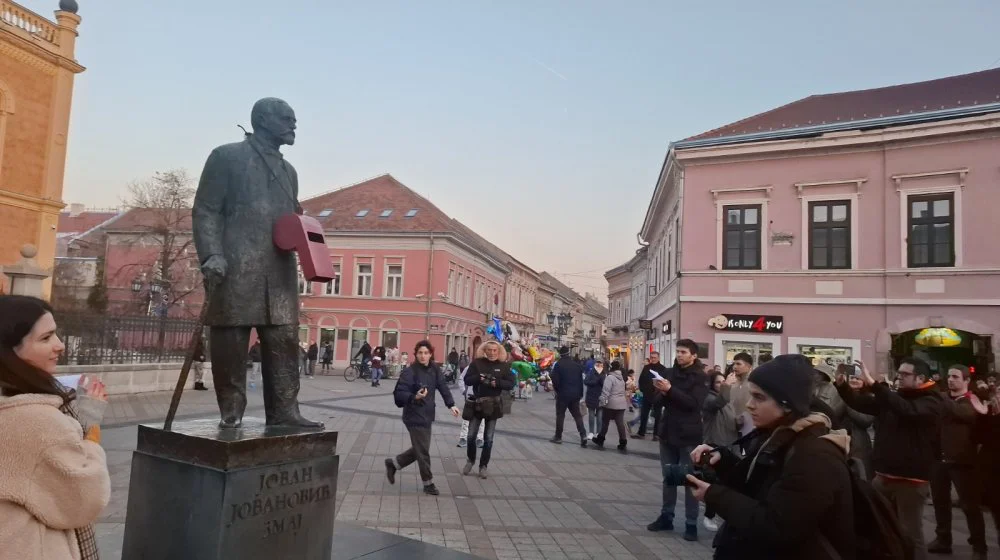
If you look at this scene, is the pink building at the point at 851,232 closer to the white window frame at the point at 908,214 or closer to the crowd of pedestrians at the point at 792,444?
the white window frame at the point at 908,214

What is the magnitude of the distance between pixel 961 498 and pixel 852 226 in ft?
44.1

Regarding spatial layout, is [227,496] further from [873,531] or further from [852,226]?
[852,226]

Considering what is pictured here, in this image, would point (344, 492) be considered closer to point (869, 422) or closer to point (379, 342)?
point (869, 422)

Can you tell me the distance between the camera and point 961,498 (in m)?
6.09

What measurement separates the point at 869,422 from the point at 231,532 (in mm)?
6877

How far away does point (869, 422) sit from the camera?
7395mm

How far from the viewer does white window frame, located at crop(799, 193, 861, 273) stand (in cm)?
1784

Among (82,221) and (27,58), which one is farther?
(82,221)

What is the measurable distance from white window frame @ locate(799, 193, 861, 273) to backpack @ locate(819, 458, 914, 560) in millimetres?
17601

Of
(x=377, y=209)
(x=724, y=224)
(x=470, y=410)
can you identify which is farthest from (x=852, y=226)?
(x=377, y=209)

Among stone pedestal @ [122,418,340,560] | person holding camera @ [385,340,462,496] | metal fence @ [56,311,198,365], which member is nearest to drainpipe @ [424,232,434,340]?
metal fence @ [56,311,198,365]

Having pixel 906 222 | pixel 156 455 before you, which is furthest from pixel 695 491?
pixel 906 222

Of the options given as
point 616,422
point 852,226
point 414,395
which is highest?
point 852,226

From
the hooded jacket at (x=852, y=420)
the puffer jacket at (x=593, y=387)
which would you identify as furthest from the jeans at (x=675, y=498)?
the puffer jacket at (x=593, y=387)
